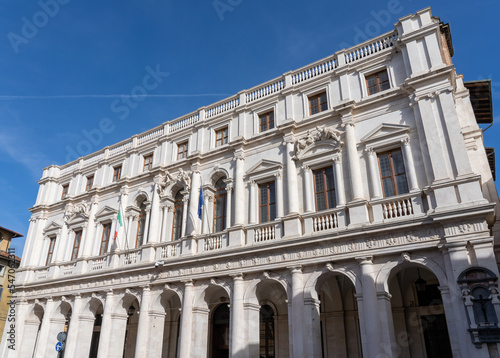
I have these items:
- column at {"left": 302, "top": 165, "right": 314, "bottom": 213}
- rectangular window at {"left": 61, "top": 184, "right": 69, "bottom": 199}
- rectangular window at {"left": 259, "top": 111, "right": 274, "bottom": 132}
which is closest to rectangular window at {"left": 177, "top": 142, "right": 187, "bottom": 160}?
rectangular window at {"left": 259, "top": 111, "right": 274, "bottom": 132}

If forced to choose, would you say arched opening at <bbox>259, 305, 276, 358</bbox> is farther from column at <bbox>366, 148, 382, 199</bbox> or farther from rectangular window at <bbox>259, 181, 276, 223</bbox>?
column at <bbox>366, 148, 382, 199</bbox>

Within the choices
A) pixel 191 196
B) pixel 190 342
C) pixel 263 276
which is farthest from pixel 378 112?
pixel 190 342

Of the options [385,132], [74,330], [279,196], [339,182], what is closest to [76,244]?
[74,330]

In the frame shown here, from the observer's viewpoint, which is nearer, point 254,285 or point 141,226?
point 254,285

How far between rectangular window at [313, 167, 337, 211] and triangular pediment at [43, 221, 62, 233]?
1830 centimetres

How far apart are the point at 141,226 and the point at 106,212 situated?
2.91 m

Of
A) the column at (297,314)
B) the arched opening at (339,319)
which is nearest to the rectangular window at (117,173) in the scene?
the column at (297,314)

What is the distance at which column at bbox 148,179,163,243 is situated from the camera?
65.6 ft

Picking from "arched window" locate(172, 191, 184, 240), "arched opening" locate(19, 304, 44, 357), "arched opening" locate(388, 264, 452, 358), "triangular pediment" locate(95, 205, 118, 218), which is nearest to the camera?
"arched opening" locate(388, 264, 452, 358)

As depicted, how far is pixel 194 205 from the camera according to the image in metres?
19.3

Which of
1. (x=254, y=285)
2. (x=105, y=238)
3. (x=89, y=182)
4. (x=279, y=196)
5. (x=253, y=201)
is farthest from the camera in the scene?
(x=89, y=182)

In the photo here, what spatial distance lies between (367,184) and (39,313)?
22.3m

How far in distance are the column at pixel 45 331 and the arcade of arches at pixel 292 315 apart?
0.19 feet

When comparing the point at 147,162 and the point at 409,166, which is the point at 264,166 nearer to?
the point at 409,166
